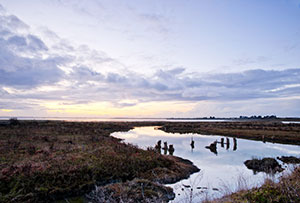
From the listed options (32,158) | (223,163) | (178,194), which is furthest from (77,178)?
(223,163)

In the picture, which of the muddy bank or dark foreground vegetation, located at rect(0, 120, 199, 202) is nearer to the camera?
dark foreground vegetation, located at rect(0, 120, 199, 202)

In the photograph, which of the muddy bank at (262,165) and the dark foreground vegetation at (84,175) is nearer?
the dark foreground vegetation at (84,175)

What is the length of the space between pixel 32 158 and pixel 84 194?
6.96 m

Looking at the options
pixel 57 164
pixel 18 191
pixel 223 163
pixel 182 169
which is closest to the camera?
pixel 18 191

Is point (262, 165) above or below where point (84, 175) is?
below

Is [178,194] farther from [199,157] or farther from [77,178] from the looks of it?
[199,157]

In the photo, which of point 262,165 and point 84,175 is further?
point 262,165

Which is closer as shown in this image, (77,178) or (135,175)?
(77,178)

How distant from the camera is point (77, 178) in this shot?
45.5 ft

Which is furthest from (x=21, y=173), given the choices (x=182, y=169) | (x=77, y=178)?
(x=182, y=169)

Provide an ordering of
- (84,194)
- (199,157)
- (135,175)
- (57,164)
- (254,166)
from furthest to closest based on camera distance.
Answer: (199,157), (254,166), (135,175), (57,164), (84,194)

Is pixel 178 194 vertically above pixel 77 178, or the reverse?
pixel 77 178

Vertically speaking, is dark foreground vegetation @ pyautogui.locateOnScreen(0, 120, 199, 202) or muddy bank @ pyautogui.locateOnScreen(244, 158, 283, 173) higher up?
dark foreground vegetation @ pyautogui.locateOnScreen(0, 120, 199, 202)

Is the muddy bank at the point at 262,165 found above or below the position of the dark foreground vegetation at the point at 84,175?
below
